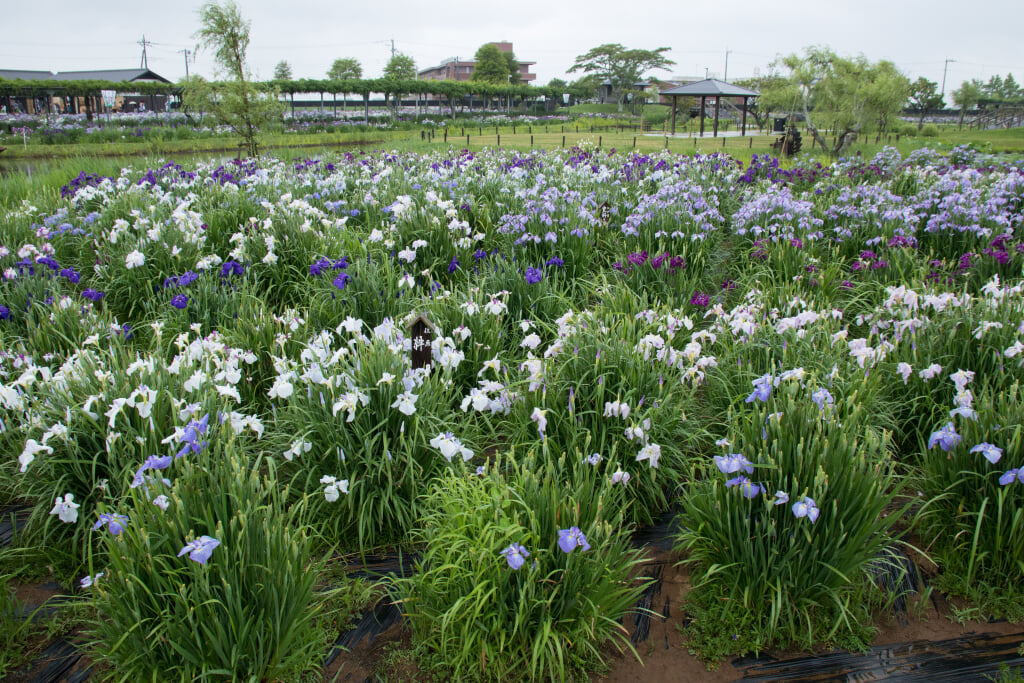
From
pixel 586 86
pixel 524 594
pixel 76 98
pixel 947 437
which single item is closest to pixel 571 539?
pixel 524 594

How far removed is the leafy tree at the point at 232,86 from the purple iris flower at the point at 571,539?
1541cm

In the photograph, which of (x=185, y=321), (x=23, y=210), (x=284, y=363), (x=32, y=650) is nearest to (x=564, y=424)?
(x=284, y=363)

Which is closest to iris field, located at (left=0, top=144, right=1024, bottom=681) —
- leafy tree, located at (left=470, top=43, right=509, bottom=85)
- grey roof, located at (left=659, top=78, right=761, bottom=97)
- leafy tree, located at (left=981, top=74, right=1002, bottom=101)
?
grey roof, located at (left=659, top=78, right=761, bottom=97)

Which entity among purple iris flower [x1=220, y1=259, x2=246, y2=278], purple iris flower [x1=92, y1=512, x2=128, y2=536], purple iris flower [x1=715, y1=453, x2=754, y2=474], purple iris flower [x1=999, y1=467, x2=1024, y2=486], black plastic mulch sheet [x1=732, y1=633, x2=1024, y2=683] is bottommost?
black plastic mulch sheet [x1=732, y1=633, x2=1024, y2=683]

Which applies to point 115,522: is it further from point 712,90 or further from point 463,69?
point 463,69

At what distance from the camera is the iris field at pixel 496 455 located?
2.09m

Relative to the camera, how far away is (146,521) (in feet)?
6.76

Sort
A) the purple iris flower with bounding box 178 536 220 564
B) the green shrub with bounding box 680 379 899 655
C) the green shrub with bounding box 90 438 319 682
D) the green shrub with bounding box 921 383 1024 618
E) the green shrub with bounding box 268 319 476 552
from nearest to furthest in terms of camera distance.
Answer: the purple iris flower with bounding box 178 536 220 564
the green shrub with bounding box 90 438 319 682
the green shrub with bounding box 680 379 899 655
the green shrub with bounding box 921 383 1024 618
the green shrub with bounding box 268 319 476 552

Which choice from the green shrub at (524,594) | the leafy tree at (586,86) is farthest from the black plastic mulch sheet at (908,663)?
the leafy tree at (586,86)

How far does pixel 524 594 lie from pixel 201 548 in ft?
3.49

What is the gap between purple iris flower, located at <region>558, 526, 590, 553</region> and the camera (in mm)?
2002

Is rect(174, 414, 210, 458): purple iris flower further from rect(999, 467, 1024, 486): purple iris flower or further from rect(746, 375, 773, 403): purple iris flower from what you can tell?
rect(999, 467, 1024, 486): purple iris flower

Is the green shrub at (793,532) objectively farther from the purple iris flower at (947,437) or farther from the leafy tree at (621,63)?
the leafy tree at (621,63)

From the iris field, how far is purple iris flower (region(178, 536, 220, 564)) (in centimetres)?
2
